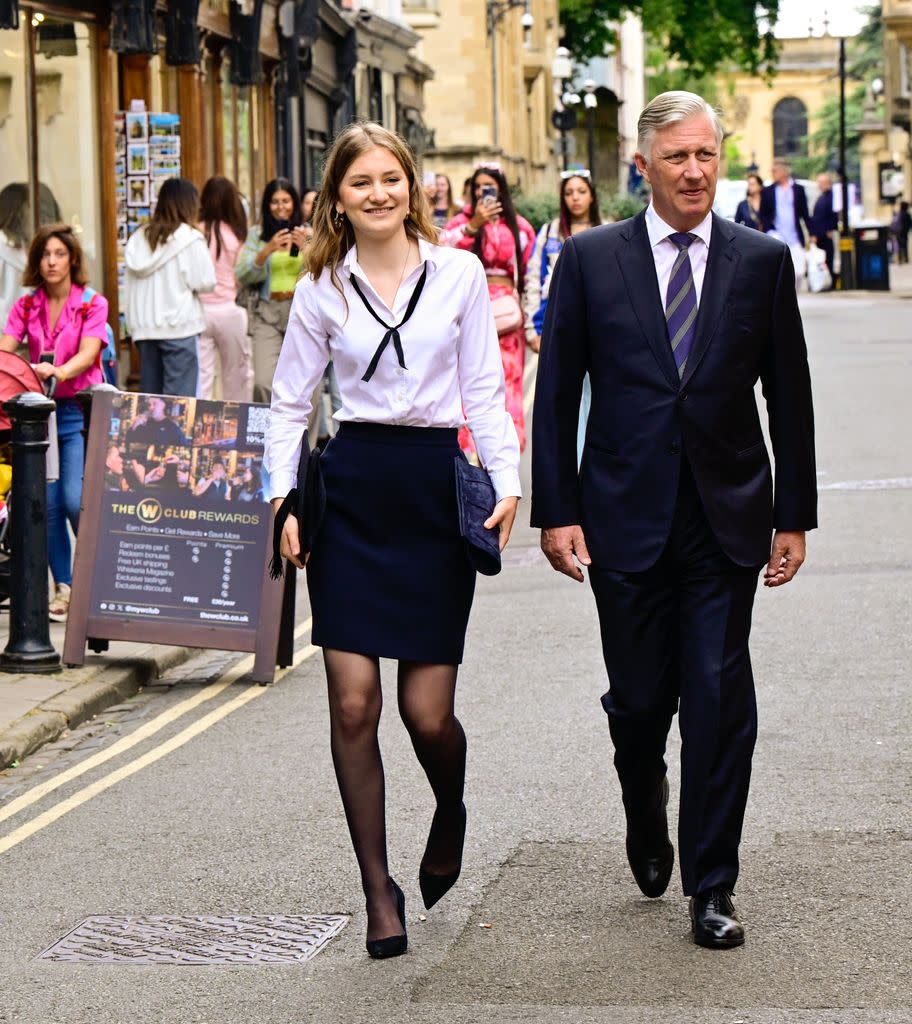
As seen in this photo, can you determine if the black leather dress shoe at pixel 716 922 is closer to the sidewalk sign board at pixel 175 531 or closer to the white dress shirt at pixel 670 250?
the white dress shirt at pixel 670 250

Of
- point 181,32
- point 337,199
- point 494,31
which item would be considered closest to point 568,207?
point 181,32

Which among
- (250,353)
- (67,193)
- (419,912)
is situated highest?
(67,193)

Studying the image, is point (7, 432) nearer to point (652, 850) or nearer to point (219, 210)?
point (652, 850)

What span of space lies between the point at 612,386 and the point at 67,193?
13.8 m

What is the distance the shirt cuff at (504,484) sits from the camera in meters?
5.26

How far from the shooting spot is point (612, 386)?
5.24 m

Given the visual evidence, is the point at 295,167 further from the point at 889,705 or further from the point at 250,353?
the point at 889,705

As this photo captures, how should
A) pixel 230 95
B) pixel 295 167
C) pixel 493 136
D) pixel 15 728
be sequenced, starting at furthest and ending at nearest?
1. pixel 493 136
2. pixel 295 167
3. pixel 230 95
4. pixel 15 728

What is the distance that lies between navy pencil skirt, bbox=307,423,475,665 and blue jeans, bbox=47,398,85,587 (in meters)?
5.44

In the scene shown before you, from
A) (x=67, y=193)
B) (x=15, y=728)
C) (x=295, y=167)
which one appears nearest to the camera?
(x=15, y=728)

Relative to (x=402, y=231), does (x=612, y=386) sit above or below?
below

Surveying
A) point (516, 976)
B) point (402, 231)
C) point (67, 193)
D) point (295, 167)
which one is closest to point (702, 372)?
point (402, 231)

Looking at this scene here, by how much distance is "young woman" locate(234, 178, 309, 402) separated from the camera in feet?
49.5

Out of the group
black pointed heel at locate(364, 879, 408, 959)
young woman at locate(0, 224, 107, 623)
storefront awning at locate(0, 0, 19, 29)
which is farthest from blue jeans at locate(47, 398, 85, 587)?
black pointed heel at locate(364, 879, 408, 959)
